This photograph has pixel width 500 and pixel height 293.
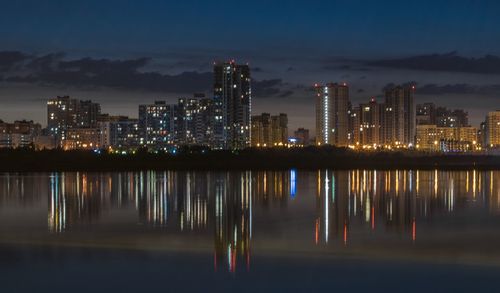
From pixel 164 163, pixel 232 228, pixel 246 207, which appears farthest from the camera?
pixel 164 163

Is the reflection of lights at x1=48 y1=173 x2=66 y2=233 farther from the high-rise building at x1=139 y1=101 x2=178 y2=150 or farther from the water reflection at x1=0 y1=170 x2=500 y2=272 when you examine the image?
the high-rise building at x1=139 y1=101 x2=178 y2=150

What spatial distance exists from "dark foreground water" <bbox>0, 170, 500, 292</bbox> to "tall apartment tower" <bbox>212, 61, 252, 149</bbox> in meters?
138

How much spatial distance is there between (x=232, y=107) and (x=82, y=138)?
131 feet

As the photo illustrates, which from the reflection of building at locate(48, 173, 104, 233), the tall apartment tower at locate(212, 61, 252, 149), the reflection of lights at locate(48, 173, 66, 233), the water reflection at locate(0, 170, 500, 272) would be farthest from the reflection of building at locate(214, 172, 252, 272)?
the tall apartment tower at locate(212, 61, 252, 149)

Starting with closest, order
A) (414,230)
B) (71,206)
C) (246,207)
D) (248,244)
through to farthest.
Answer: (248,244) < (414,230) < (246,207) < (71,206)

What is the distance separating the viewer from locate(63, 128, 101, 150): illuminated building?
186750 mm

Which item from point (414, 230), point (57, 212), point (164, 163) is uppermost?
point (164, 163)

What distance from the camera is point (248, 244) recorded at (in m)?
20.6

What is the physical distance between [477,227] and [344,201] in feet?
34.5

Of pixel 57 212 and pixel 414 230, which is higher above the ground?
pixel 57 212

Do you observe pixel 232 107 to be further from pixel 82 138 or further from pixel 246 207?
pixel 246 207

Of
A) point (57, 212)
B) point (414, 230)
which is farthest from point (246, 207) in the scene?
point (414, 230)

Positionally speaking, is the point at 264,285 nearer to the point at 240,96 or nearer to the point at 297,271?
the point at 297,271

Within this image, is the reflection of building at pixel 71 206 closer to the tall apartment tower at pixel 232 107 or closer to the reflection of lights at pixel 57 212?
the reflection of lights at pixel 57 212
